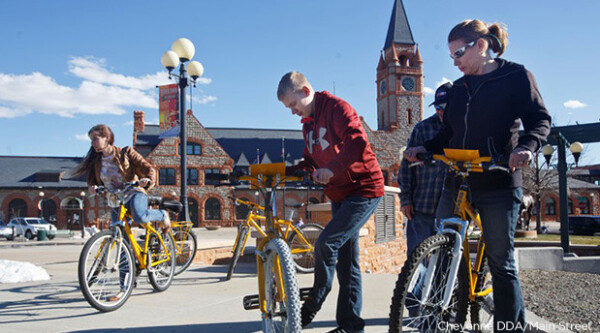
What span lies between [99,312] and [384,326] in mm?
2381

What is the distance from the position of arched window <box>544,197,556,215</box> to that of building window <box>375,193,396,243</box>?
47656 millimetres

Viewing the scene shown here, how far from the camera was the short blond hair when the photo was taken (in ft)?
9.72

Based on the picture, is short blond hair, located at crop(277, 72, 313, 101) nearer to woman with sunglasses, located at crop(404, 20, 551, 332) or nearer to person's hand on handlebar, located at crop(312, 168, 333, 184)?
person's hand on handlebar, located at crop(312, 168, 333, 184)

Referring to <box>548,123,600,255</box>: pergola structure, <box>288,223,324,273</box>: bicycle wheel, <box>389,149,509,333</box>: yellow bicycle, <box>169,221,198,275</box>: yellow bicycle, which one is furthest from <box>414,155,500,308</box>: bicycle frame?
<box>548,123,600,255</box>: pergola structure

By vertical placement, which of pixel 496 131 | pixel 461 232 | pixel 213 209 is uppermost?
pixel 496 131

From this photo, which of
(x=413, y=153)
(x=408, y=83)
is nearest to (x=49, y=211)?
(x=408, y=83)

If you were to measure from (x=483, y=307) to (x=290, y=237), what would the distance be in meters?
3.80

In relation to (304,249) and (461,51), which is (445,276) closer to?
(461,51)

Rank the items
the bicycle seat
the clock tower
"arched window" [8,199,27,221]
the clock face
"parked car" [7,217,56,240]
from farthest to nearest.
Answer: the clock face → the clock tower → "arched window" [8,199,27,221] → "parked car" [7,217,56,240] → the bicycle seat

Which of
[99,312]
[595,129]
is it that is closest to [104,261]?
[99,312]

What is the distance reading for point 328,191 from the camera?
308 cm

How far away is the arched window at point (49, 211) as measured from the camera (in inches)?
1608

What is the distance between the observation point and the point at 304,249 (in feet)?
21.6

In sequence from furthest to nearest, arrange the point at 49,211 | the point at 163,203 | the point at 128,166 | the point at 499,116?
the point at 49,211
the point at 163,203
the point at 128,166
the point at 499,116
